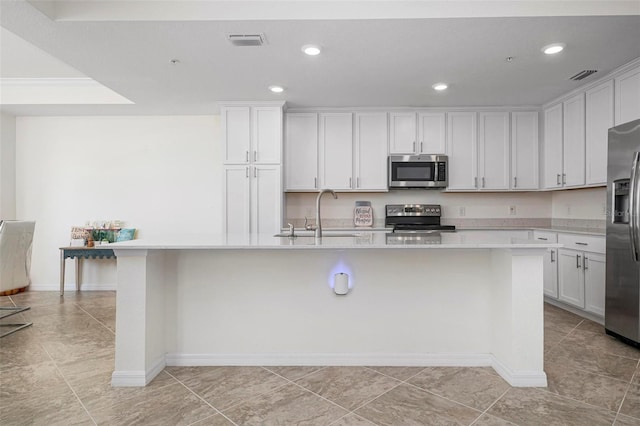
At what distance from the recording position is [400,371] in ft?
7.97

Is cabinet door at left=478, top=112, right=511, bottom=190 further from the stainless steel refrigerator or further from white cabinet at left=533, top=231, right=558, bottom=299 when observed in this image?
the stainless steel refrigerator

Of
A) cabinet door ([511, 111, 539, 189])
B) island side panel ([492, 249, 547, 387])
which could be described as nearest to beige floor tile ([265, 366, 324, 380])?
island side panel ([492, 249, 547, 387])

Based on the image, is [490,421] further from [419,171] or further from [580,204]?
[580,204]

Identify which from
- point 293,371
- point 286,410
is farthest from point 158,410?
point 293,371

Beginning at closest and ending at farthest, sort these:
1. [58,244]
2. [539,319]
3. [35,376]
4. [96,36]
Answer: [539,319], [35,376], [96,36], [58,244]

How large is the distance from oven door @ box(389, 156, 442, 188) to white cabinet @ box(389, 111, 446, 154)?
16cm

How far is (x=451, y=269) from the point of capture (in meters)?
2.51

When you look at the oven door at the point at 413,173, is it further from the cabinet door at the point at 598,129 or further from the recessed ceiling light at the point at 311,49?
the recessed ceiling light at the point at 311,49

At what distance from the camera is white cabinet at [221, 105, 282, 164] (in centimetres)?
445

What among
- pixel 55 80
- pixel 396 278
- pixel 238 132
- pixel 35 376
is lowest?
pixel 35 376

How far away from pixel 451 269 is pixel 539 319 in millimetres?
593

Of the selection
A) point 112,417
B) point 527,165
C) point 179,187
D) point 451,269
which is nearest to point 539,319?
point 451,269

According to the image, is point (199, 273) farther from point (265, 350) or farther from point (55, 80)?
point (55, 80)

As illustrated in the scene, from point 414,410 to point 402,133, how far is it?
3.51 m
